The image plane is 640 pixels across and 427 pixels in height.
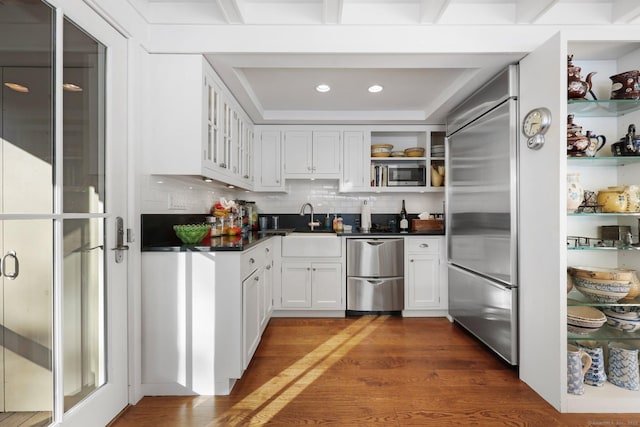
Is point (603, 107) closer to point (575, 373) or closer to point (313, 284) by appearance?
point (575, 373)

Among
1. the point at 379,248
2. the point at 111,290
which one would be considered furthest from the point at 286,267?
the point at 111,290

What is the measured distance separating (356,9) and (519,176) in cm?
154

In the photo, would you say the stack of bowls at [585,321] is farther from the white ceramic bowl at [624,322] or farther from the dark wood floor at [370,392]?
the dark wood floor at [370,392]

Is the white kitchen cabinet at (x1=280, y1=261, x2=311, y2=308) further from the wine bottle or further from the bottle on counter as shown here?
the wine bottle

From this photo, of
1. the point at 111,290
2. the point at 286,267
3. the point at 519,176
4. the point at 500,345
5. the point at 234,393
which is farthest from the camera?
the point at 286,267

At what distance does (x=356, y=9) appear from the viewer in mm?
1998

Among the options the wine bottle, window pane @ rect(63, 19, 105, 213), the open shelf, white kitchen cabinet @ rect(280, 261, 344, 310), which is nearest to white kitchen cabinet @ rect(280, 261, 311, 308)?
white kitchen cabinet @ rect(280, 261, 344, 310)

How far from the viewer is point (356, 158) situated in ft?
12.1

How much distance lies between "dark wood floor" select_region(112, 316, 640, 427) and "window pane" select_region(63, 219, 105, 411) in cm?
37

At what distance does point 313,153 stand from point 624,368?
10.2 ft

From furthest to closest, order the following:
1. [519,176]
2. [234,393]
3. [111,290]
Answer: [519,176]
[234,393]
[111,290]

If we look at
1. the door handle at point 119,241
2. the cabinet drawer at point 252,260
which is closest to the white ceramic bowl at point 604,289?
the cabinet drawer at point 252,260

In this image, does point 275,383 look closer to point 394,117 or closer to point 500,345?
point 500,345

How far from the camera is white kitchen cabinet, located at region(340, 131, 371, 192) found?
367 cm
